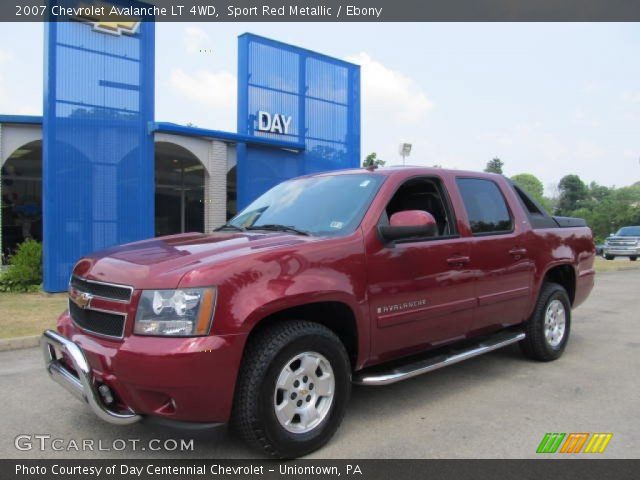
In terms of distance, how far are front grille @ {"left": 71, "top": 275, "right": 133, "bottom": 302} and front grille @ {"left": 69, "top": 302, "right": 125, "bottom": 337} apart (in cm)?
10

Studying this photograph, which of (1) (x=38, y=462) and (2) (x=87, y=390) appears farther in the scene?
(1) (x=38, y=462)

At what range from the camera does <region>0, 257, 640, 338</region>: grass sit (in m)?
6.66

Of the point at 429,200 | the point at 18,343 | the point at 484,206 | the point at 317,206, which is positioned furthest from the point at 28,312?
the point at 484,206

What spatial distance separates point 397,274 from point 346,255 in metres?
0.51

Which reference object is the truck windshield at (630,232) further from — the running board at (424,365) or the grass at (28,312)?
the grass at (28,312)

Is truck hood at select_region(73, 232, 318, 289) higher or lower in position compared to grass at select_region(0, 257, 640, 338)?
higher

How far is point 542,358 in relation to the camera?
18.0ft

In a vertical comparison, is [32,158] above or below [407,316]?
above

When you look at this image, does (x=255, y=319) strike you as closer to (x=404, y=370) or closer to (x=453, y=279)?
(x=404, y=370)

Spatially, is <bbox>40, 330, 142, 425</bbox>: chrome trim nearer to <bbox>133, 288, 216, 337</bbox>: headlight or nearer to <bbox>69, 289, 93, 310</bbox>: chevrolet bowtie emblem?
<bbox>69, 289, 93, 310</bbox>: chevrolet bowtie emblem

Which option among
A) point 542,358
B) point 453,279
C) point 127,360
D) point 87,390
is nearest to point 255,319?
point 127,360

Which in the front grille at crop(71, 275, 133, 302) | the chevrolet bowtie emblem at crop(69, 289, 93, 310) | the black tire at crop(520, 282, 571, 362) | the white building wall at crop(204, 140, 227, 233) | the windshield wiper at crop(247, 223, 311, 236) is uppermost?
the white building wall at crop(204, 140, 227, 233)

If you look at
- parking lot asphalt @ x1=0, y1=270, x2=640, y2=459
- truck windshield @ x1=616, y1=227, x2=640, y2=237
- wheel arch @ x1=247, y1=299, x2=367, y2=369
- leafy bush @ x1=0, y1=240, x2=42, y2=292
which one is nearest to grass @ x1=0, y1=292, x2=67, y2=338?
leafy bush @ x1=0, y1=240, x2=42, y2=292

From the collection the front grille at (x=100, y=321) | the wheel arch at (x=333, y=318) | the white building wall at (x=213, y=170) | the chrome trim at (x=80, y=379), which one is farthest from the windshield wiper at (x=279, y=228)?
the white building wall at (x=213, y=170)
